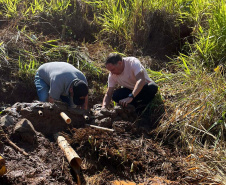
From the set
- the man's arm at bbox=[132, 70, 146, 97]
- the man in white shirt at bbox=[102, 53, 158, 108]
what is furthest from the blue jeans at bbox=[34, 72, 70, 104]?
the man's arm at bbox=[132, 70, 146, 97]

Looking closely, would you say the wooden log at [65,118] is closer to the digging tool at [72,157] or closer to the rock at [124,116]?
the digging tool at [72,157]

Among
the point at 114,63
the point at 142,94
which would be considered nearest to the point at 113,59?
the point at 114,63

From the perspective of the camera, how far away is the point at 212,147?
13.2 feet

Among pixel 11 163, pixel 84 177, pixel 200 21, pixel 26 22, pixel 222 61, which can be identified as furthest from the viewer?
pixel 26 22

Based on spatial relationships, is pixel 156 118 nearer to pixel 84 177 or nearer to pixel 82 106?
pixel 82 106

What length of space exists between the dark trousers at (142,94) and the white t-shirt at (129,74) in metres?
0.11

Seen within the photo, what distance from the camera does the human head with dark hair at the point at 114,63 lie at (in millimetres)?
4695

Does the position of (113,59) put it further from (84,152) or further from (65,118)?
(84,152)

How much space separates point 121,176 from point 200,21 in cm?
369

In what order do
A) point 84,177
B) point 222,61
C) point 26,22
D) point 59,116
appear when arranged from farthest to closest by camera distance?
point 26,22 < point 222,61 < point 59,116 < point 84,177

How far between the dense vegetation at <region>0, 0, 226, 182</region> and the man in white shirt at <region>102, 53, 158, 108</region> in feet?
1.09

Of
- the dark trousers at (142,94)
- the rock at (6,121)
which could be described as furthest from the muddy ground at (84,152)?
the dark trousers at (142,94)

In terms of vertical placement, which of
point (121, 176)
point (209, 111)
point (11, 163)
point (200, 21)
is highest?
point (200, 21)

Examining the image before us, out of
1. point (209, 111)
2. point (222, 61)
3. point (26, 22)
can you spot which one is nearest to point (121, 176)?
point (209, 111)
